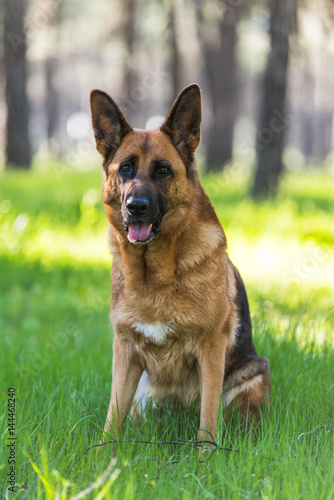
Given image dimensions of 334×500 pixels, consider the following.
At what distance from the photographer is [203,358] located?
3062 millimetres

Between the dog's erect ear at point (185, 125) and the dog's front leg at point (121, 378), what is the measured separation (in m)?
A: 1.10

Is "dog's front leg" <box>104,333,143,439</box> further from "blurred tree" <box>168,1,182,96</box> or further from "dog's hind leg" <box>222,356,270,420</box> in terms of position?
"blurred tree" <box>168,1,182,96</box>

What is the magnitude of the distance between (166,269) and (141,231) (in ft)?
0.81

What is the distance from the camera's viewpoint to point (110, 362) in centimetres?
425

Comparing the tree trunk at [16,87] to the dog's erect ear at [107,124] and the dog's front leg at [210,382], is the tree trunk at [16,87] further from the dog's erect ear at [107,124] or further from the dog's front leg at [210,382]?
the dog's front leg at [210,382]

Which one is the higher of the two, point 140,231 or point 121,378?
point 140,231

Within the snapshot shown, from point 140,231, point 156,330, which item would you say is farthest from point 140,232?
A: point 156,330

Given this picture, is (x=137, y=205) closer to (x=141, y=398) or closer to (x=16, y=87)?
(x=141, y=398)

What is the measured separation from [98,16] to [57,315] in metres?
35.2

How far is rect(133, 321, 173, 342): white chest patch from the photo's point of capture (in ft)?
9.84

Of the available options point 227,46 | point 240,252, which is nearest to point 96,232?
point 240,252

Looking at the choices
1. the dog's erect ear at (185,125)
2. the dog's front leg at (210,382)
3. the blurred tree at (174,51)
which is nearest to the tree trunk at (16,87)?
the blurred tree at (174,51)

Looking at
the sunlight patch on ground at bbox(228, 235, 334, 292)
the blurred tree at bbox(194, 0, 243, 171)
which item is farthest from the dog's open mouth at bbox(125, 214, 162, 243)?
the blurred tree at bbox(194, 0, 243, 171)

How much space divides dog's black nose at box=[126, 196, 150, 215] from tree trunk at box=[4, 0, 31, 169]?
10810mm
